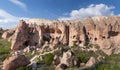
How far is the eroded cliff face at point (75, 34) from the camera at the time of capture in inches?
2677

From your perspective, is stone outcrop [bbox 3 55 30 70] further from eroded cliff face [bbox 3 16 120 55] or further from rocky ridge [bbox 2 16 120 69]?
eroded cliff face [bbox 3 16 120 55]

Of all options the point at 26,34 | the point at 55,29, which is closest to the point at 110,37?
the point at 55,29

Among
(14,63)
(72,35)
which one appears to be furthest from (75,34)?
(14,63)

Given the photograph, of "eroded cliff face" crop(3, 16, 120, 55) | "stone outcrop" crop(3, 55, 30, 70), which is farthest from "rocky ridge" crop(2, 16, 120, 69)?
"stone outcrop" crop(3, 55, 30, 70)

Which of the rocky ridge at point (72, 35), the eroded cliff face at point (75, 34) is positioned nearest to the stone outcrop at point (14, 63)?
the rocky ridge at point (72, 35)

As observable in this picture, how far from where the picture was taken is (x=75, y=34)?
7388cm

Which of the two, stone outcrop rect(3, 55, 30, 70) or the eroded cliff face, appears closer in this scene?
stone outcrop rect(3, 55, 30, 70)

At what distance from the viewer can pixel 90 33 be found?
72.9m

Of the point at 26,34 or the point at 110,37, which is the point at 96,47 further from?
the point at 26,34

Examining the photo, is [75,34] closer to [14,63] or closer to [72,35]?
[72,35]

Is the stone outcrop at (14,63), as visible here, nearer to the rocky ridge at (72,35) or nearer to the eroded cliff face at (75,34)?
the rocky ridge at (72,35)

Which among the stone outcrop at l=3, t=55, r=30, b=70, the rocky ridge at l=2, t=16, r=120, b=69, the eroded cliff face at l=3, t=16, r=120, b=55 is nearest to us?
the stone outcrop at l=3, t=55, r=30, b=70

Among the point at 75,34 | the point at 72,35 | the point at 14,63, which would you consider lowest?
the point at 14,63

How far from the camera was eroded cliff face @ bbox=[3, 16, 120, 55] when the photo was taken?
68000 mm
